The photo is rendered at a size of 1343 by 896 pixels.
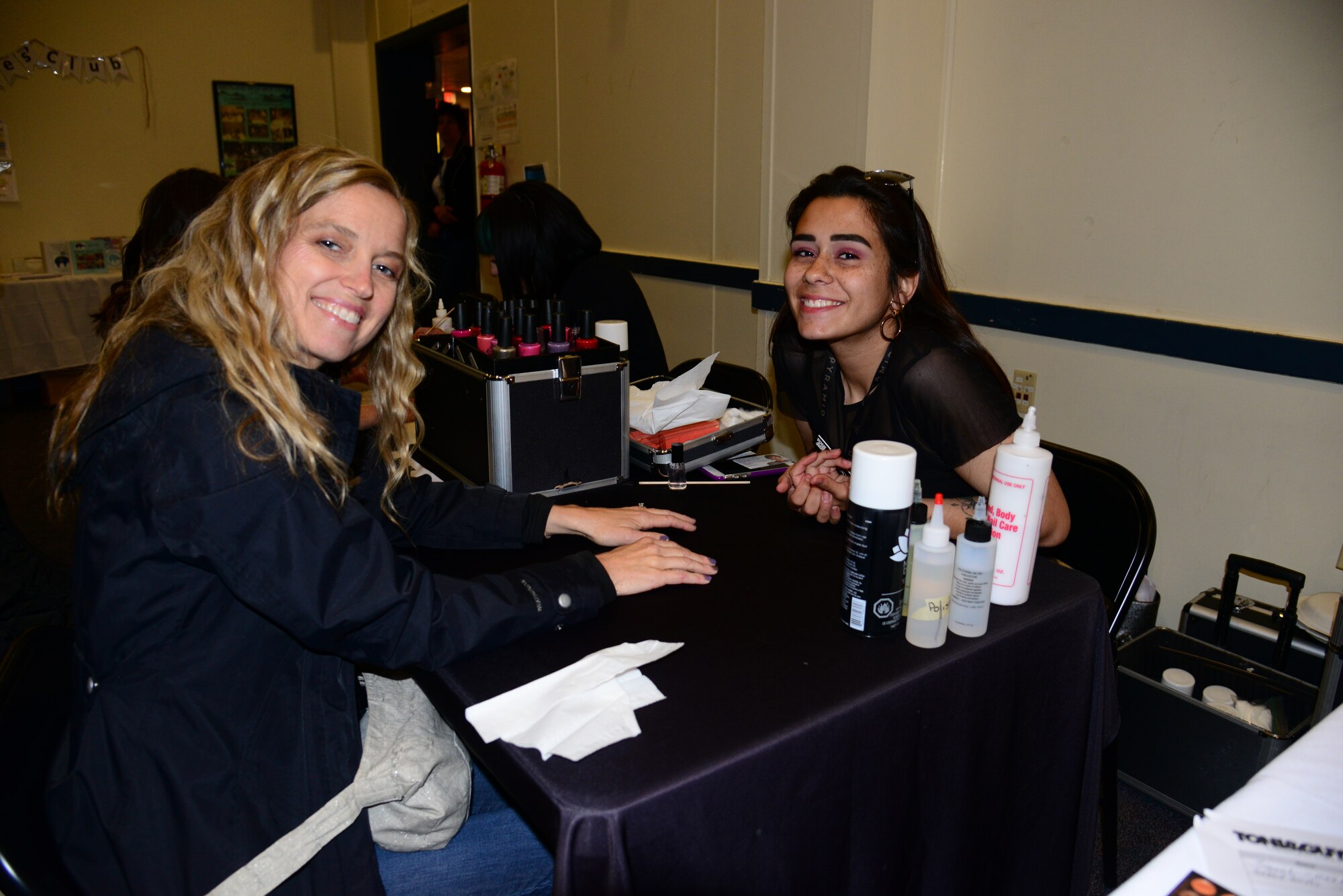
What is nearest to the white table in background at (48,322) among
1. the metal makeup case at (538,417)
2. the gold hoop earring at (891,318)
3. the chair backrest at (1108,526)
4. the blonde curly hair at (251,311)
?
the metal makeup case at (538,417)

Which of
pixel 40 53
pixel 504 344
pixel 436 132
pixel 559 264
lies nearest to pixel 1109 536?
pixel 504 344

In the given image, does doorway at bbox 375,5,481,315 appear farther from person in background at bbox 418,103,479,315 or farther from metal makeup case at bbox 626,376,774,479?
metal makeup case at bbox 626,376,774,479

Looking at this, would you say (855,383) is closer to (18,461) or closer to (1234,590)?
(1234,590)

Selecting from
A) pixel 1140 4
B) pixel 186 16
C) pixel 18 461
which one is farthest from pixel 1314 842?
pixel 186 16

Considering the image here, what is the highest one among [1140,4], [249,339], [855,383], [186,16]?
[186,16]

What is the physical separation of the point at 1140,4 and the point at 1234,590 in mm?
1441

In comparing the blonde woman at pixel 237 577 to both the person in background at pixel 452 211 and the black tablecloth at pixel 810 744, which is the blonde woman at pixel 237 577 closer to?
the black tablecloth at pixel 810 744

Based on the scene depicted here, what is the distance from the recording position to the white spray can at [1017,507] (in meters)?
1.03

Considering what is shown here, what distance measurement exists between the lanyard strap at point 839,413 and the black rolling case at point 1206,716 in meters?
0.88

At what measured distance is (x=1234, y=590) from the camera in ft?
6.41

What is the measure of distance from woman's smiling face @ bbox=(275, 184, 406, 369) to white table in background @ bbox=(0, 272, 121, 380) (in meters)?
4.43

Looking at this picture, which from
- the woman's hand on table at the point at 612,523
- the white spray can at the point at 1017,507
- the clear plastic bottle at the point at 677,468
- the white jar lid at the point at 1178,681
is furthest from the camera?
the white jar lid at the point at 1178,681

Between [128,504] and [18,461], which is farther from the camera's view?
[18,461]

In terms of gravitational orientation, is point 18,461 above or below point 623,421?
below
